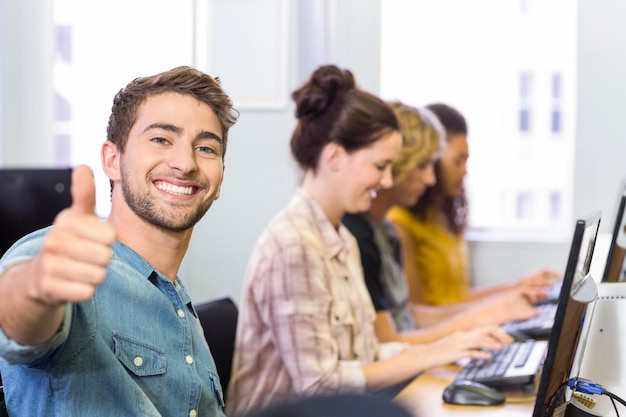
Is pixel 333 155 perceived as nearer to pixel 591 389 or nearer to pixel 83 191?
pixel 591 389

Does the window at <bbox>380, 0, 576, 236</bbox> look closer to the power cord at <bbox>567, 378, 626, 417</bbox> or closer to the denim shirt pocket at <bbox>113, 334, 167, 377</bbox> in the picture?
the power cord at <bbox>567, 378, 626, 417</bbox>

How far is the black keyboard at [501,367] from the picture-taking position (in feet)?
6.28

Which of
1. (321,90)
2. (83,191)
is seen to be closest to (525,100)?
(321,90)

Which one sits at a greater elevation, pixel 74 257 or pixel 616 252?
pixel 74 257

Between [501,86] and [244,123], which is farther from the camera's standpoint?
[501,86]

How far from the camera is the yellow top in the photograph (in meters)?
3.58

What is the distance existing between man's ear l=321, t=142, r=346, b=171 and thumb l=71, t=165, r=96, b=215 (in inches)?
57.4

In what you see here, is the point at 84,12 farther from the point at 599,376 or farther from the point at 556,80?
the point at 599,376

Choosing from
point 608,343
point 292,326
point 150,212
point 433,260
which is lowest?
point 433,260

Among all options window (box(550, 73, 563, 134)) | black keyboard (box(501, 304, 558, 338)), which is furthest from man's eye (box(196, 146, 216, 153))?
window (box(550, 73, 563, 134))

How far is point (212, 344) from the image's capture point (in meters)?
1.83

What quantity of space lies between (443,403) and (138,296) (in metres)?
0.85

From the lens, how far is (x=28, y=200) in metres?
2.36

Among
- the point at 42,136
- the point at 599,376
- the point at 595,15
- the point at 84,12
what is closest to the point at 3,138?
the point at 42,136
